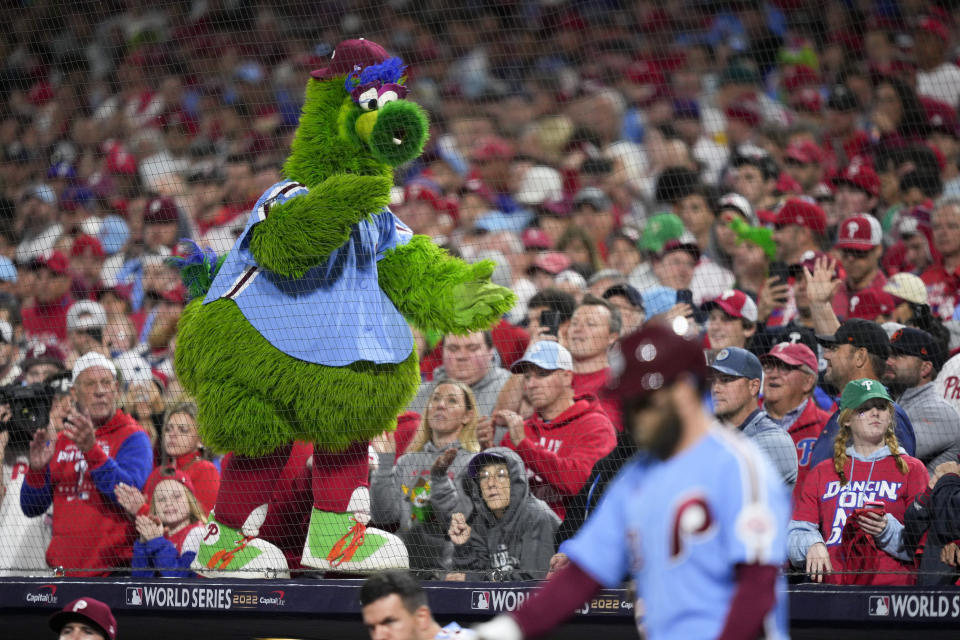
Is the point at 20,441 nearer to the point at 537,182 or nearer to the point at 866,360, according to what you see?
the point at 866,360

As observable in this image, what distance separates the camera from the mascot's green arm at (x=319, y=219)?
419 cm

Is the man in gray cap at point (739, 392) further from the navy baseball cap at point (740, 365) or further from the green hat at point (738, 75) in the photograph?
the green hat at point (738, 75)

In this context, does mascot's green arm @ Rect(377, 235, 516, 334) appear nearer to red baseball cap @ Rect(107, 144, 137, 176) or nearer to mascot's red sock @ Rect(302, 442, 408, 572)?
mascot's red sock @ Rect(302, 442, 408, 572)

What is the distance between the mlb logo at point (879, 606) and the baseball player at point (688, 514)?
203cm

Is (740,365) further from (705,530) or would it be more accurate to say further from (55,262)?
(55,262)

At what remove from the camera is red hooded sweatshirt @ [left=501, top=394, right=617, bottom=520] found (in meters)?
4.84

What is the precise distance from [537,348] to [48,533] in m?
2.37

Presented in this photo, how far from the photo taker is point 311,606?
4.71m

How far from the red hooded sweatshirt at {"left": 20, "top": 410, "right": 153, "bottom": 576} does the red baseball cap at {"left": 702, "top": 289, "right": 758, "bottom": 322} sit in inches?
99.2

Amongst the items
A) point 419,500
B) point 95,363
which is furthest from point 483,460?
point 95,363

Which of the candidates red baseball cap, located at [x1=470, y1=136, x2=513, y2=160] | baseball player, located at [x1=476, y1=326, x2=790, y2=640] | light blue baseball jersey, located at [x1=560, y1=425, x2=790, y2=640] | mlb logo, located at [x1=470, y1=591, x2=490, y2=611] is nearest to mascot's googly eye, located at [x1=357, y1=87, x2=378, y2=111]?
mlb logo, located at [x1=470, y1=591, x2=490, y2=611]

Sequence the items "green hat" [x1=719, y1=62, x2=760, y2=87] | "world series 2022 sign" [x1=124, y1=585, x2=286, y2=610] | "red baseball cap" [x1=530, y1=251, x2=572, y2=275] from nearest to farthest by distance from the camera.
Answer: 1. "world series 2022 sign" [x1=124, y1=585, x2=286, y2=610]
2. "red baseball cap" [x1=530, y1=251, x2=572, y2=275]
3. "green hat" [x1=719, y1=62, x2=760, y2=87]

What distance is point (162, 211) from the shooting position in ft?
25.5

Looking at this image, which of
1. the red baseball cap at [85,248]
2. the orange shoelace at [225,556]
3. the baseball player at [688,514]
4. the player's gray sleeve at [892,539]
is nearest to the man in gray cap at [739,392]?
the player's gray sleeve at [892,539]
